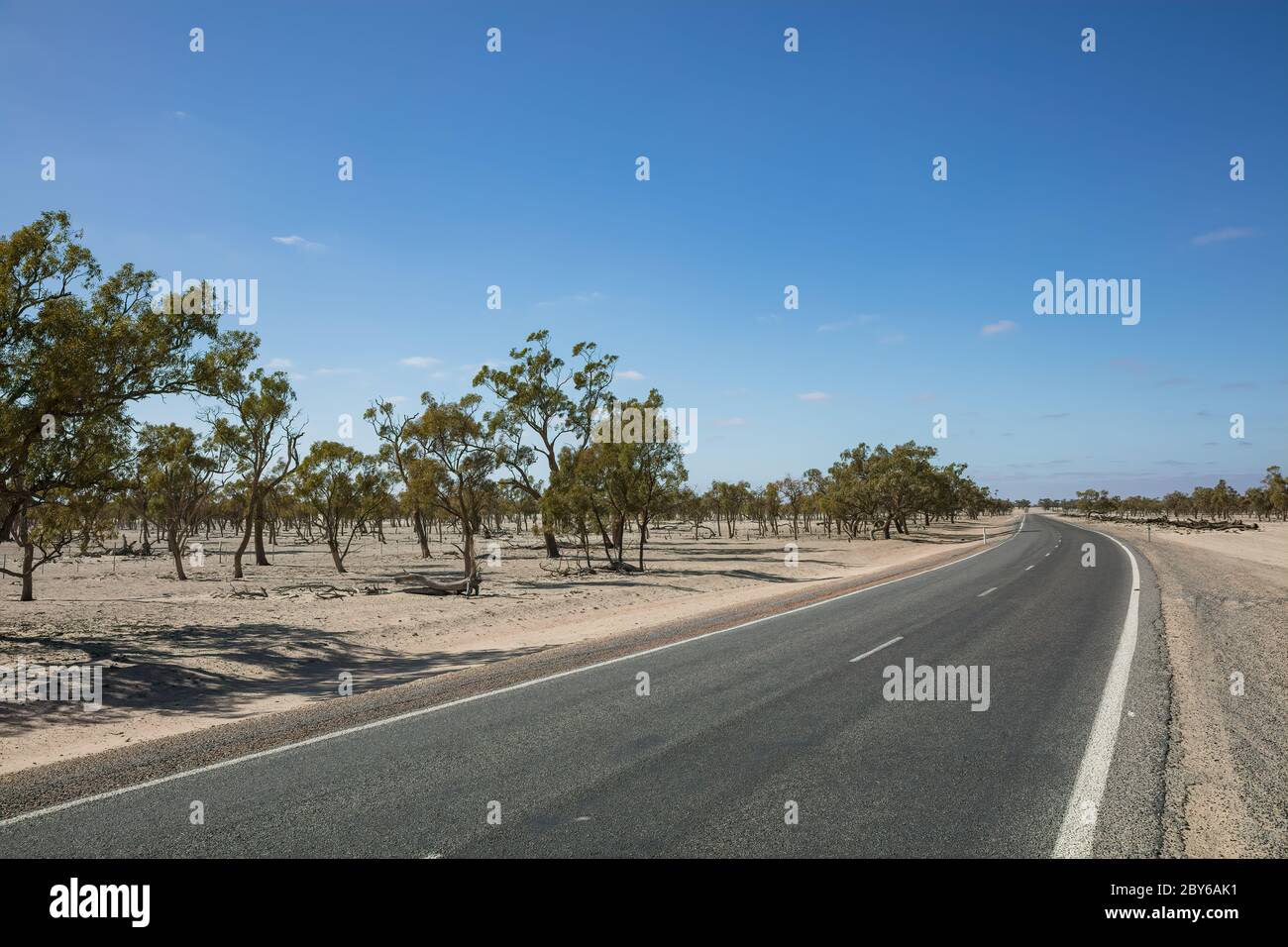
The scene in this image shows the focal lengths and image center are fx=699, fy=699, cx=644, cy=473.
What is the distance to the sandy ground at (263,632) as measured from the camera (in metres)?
9.72

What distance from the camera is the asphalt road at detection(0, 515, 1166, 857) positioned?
5.16 metres

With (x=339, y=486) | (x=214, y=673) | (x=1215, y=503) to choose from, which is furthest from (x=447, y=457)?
(x=1215, y=503)

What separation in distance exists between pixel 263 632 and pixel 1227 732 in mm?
18028

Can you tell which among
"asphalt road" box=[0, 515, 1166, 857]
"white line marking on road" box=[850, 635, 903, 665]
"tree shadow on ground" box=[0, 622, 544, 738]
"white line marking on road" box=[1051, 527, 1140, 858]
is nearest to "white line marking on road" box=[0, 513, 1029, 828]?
"asphalt road" box=[0, 515, 1166, 857]

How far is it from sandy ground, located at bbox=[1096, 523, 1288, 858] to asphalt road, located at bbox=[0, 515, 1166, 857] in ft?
1.08

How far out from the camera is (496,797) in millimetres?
5941

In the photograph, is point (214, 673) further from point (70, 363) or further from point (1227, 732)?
point (1227, 732)

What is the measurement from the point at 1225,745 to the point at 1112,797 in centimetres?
263

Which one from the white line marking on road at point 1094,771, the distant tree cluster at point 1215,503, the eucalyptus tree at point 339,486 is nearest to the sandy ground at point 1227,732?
the white line marking on road at point 1094,771

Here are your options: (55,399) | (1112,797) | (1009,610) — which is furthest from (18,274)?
(1009,610)
